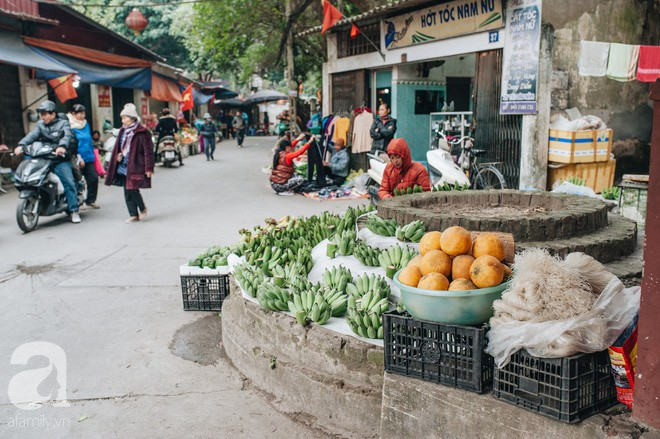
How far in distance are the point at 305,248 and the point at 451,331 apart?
248cm

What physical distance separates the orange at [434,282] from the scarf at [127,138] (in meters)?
7.60

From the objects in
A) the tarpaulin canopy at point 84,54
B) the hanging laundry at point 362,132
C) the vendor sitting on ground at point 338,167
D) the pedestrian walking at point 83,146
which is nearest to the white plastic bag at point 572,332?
the pedestrian walking at point 83,146

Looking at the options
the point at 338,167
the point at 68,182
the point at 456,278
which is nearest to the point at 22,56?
the point at 68,182

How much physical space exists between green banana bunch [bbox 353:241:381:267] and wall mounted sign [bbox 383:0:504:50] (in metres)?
7.53

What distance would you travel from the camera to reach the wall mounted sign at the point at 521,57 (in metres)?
10.1

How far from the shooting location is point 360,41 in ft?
52.0

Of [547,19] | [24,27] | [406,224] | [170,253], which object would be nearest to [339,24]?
[547,19]

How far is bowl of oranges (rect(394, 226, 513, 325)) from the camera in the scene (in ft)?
9.77

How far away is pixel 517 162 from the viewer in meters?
10.9

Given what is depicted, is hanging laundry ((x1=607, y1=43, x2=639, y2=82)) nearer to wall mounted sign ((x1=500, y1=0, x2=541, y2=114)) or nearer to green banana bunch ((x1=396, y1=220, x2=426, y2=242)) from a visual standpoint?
wall mounted sign ((x1=500, y1=0, x2=541, y2=114))

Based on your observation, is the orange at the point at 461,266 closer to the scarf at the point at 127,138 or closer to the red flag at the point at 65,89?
the scarf at the point at 127,138

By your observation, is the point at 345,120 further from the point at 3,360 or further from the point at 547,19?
the point at 3,360

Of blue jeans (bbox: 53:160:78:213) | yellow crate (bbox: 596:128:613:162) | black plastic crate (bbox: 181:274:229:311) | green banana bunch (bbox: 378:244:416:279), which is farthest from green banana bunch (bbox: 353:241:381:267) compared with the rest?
yellow crate (bbox: 596:128:613:162)

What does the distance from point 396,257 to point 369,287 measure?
1.58 ft
